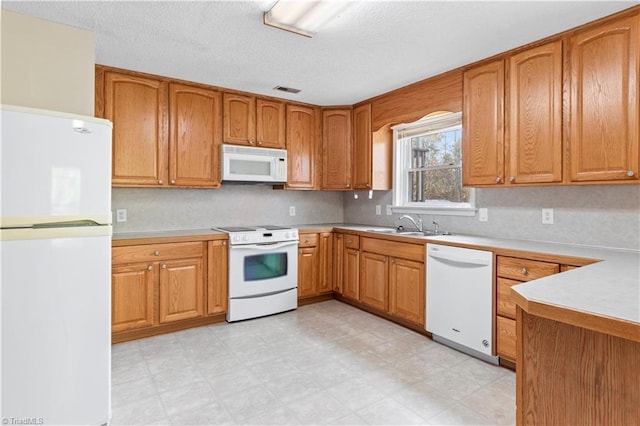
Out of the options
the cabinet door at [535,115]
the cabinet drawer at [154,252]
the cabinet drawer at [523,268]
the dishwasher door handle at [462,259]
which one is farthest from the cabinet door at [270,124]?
the cabinet drawer at [523,268]

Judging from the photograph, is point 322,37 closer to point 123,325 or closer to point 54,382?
point 54,382

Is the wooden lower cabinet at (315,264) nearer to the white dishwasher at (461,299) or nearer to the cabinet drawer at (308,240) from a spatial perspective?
the cabinet drawer at (308,240)

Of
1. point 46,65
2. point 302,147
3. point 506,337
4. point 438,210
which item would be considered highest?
point 46,65

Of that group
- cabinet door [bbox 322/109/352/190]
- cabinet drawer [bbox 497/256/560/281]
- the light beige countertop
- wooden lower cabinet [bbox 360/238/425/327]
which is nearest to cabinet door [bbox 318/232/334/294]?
wooden lower cabinet [bbox 360/238/425/327]

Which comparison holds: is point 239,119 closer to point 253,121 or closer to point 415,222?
point 253,121

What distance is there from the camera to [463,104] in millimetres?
2918

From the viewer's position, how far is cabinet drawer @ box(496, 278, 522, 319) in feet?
7.65

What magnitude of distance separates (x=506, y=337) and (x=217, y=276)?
2478 mm

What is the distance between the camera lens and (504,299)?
237cm

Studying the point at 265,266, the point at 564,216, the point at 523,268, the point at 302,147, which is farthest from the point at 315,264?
the point at 564,216

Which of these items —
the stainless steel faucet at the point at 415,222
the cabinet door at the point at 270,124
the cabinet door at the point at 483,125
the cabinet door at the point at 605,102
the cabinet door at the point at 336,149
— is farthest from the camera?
the cabinet door at the point at 336,149

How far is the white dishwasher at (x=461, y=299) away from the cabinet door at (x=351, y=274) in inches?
37.8

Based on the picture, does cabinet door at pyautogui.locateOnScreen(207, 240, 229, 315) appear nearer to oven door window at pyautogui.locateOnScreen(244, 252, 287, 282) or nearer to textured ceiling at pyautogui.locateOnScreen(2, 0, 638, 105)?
oven door window at pyautogui.locateOnScreen(244, 252, 287, 282)

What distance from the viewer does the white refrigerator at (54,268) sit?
5.05ft
